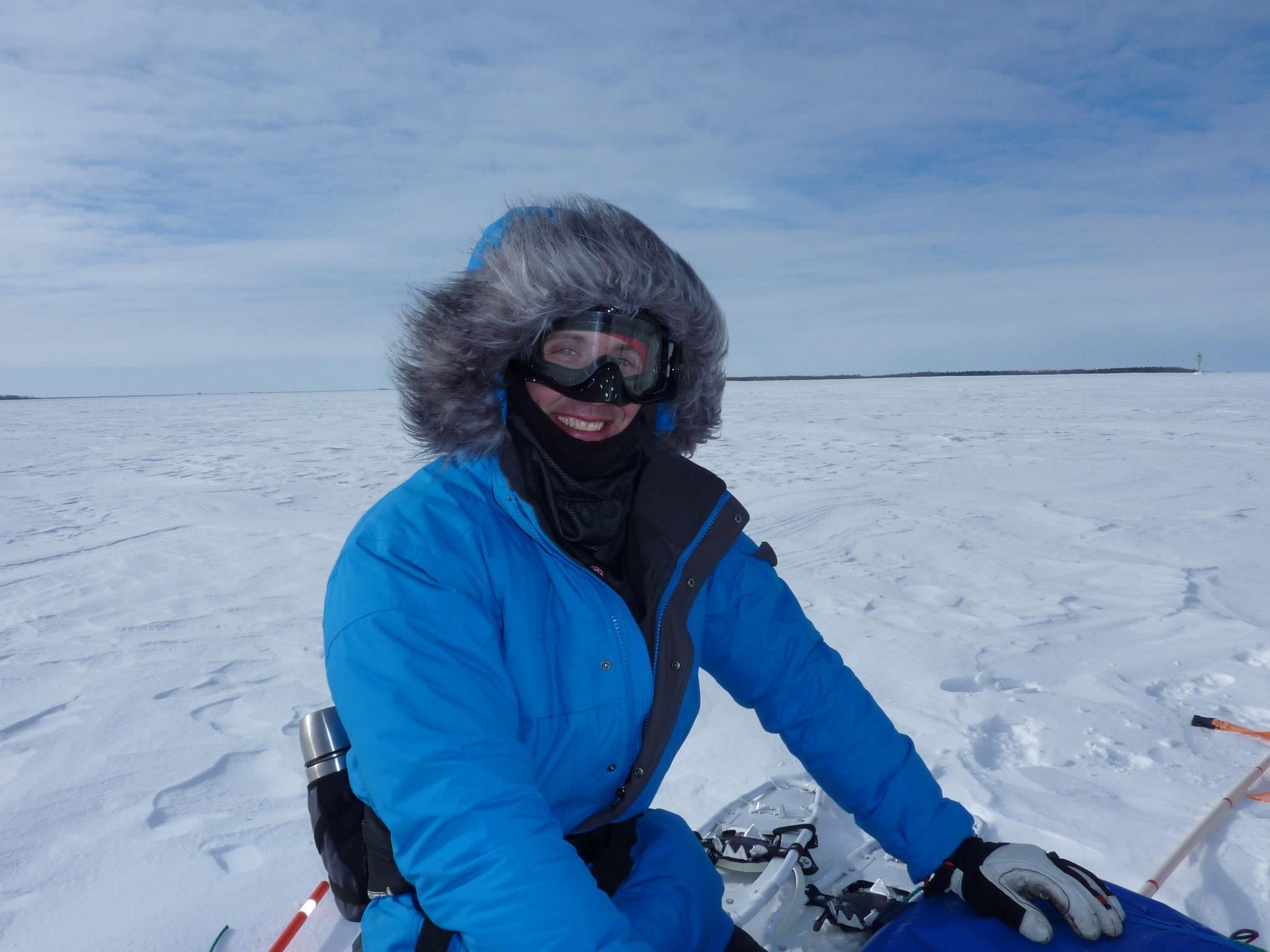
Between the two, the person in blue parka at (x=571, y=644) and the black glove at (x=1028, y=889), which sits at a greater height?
the person in blue parka at (x=571, y=644)

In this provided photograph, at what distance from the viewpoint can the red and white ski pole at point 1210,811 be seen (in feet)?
6.43

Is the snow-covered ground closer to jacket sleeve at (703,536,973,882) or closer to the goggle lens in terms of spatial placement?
jacket sleeve at (703,536,973,882)

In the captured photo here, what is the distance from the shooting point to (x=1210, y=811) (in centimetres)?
223

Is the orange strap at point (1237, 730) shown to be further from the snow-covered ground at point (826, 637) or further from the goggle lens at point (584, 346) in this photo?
the goggle lens at point (584, 346)

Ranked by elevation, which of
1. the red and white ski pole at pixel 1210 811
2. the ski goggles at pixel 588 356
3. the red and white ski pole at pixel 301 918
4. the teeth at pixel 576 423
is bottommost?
the red and white ski pole at pixel 301 918

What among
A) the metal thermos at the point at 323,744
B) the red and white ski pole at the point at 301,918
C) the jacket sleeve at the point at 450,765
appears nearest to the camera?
the jacket sleeve at the point at 450,765

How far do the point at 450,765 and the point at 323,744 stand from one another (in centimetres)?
51

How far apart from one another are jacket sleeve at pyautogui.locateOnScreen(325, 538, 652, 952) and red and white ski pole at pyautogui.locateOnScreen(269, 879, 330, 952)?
3.23 ft

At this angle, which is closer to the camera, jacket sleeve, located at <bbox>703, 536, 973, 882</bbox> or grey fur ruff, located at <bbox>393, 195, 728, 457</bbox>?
grey fur ruff, located at <bbox>393, 195, 728, 457</bbox>

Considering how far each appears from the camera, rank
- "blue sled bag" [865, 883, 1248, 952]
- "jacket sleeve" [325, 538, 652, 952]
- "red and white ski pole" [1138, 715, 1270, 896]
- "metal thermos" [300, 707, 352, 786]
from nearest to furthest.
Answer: "jacket sleeve" [325, 538, 652, 952]
"blue sled bag" [865, 883, 1248, 952]
"metal thermos" [300, 707, 352, 786]
"red and white ski pole" [1138, 715, 1270, 896]

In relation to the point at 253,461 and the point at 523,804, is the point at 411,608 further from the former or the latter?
the point at 253,461

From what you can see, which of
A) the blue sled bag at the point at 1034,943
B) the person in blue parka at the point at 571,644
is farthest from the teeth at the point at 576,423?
the blue sled bag at the point at 1034,943

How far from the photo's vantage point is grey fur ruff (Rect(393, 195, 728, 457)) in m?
1.48

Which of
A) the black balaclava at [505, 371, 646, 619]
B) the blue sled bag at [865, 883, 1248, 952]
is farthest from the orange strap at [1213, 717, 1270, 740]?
the black balaclava at [505, 371, 646, 619]
